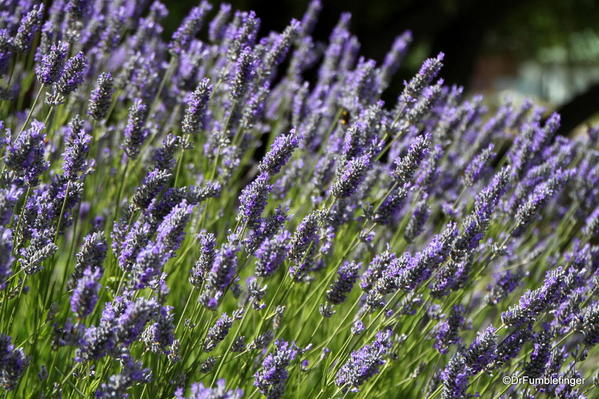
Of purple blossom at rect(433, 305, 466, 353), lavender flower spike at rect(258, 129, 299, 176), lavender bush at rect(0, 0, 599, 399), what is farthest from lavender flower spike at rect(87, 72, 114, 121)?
purple blossom at rect(433, 305, 466, 353)

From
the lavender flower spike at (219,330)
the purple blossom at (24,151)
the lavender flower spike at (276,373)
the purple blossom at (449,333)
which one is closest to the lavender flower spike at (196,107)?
the purple blossom at (24,151)

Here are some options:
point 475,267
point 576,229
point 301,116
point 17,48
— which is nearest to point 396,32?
point 576,229

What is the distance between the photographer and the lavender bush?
72.8 inches

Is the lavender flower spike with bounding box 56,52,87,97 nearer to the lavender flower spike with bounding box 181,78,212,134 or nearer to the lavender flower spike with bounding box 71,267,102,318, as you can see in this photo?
the lavender flower spike with bounding box 181,78,212,134

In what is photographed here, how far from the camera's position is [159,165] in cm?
221

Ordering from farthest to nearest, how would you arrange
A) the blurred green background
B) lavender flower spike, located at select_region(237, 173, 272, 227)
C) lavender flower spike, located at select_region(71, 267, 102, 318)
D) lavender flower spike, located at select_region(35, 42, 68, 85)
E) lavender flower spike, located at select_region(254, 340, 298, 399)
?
1. the blurred green background
2. lavender flower spike, located at select_region(35, 42, 68, 85)
3. lavender flower spike, located at select_region(237, 173, 272, 227)
4. lavender flower spike, located at select_region(254, 340, 298, 399)
5. lavender flower spike, located at select_region(71, 267, 102, 318)

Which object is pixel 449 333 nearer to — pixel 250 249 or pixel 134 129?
pixel 250 249

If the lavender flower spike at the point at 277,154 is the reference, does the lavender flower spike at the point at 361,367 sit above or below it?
below

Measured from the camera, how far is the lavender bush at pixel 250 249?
185cm

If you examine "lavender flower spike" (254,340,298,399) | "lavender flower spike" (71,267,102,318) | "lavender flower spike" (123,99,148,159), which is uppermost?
"lavender flower spike" (123,99,148,159)

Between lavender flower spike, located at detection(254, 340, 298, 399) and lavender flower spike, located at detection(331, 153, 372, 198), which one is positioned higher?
lavender flower spike, located at detection(331, 153, 372, 198)

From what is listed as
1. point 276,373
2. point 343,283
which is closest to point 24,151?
point 276,373

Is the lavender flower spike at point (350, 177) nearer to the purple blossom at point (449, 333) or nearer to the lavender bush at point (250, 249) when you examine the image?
the lavender bush at point (250, 249)

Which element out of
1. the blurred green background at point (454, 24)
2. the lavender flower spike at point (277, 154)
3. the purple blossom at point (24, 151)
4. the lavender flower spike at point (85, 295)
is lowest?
the lavender flower spike at point (85, 295)
